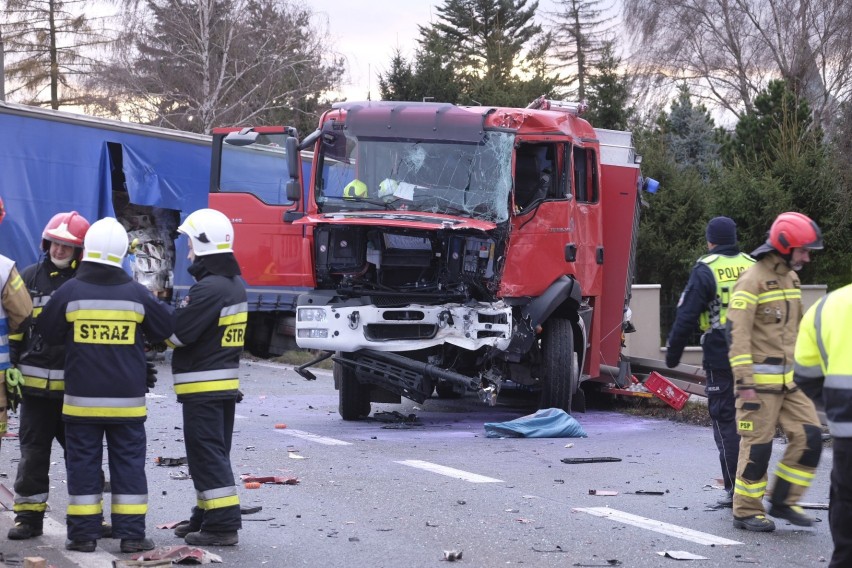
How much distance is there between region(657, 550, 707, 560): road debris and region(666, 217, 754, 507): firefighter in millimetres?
1416

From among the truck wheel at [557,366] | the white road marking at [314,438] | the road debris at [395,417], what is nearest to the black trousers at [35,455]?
the white road marking at [314,438]

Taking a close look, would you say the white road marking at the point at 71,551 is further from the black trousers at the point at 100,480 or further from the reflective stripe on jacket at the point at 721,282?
the reflective stripe on jacket at the point at 721,282

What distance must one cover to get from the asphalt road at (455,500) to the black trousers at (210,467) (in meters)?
0.17

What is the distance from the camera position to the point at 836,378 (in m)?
4.20

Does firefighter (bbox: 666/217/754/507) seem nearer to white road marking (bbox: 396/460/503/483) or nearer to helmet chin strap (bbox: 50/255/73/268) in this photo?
white road marking (bbox: 396/460/503/483)

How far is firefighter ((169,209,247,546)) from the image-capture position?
643cm

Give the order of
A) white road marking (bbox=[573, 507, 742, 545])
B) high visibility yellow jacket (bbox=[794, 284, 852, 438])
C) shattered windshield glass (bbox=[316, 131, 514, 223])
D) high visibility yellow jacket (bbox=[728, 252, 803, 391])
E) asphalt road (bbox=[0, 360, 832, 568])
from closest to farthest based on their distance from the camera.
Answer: high visibility yellow jacket (bbox=[794, 284, 852, 438])
asphalt road (bbox=[0, 360, 832, 568])
white road marking (bbox=[573, 507, 742, 545])
high visibility yellow jacket (bbox=[728, 252, 803, 391])
shattered windshield glass (bbox=[316, 131, 514, 223])

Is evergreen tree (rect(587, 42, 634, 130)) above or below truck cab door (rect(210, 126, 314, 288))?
above

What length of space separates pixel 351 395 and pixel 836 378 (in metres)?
8.51

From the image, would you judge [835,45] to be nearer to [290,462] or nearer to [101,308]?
[290,462]

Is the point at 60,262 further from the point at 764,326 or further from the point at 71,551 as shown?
the point at 764,326

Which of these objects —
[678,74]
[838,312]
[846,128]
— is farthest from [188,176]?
[678,74]

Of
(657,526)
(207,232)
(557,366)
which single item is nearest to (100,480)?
(207,232)

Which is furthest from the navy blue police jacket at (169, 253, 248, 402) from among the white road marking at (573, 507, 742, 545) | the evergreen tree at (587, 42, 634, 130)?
the evergreen tree at (587, 42, 634, 130)
